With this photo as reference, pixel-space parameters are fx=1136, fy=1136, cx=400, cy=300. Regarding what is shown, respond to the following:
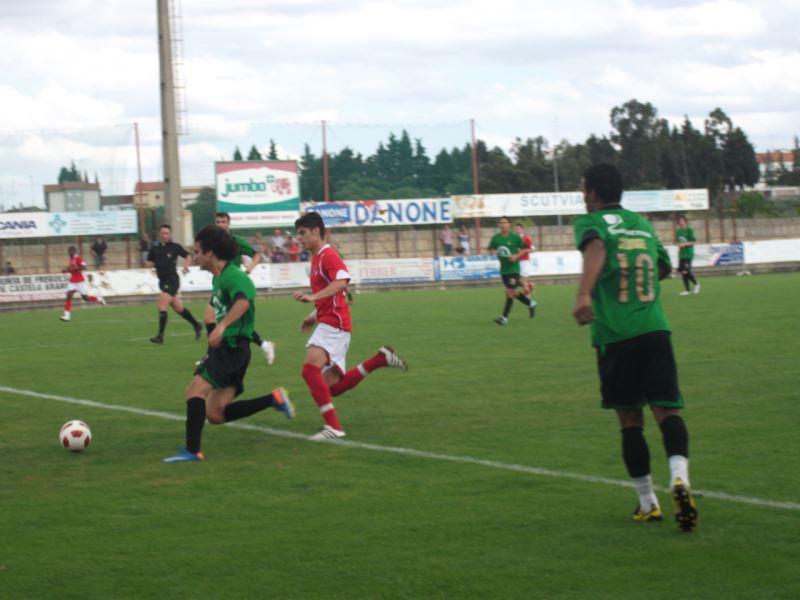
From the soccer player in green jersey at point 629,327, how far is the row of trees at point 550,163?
1632 inches

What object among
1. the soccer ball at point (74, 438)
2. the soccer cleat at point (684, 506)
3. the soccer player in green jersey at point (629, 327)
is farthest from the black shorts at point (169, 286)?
the soccer cleat at point (684, 506)

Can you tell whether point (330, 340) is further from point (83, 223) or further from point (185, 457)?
point (83, 223)

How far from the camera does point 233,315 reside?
8.34m

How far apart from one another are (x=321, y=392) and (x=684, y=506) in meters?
4.07

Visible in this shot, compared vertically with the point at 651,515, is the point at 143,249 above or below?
above

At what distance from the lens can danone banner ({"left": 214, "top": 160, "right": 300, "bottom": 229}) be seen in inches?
1836

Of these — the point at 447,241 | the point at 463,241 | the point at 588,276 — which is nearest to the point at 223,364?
the point at 588,276

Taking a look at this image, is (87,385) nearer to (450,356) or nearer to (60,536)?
(450,356)

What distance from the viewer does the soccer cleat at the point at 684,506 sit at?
5633 millimetres

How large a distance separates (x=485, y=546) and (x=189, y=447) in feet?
11.1

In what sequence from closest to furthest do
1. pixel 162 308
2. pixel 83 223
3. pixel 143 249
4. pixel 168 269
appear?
pixel 162 308 → pixel 168 269 → pixel 143 249 → pixel 83 223

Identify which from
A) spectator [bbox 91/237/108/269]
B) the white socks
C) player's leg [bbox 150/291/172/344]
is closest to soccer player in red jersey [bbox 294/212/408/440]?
the white socks

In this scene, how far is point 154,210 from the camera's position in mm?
44000

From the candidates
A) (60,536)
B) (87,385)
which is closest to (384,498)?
(60,536)
